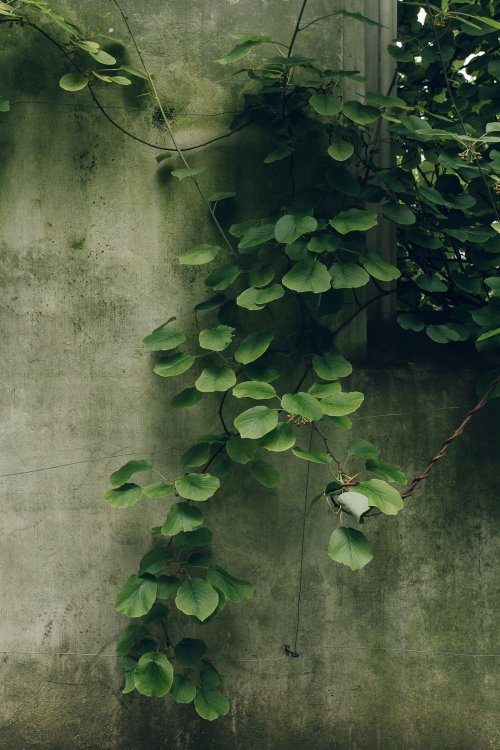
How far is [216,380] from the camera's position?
84.4 inches

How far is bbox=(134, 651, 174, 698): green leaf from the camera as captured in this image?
6.75 ft

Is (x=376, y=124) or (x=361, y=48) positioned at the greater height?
(x=361, y=48)

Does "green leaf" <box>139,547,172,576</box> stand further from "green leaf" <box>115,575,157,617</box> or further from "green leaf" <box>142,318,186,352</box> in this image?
"green leaf" <box>142,318,186,352</box>

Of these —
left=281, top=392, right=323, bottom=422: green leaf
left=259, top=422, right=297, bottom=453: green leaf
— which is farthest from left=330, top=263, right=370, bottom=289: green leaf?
left=259, top=422, right=297, bottom=453: green leaf

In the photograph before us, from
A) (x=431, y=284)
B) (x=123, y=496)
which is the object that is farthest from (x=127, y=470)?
(x=431, y=284)

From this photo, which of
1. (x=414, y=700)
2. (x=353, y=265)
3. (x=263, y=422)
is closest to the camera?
(x=263, y=422)

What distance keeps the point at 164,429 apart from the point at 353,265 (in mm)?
855

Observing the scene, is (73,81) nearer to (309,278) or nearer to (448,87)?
(309,278)

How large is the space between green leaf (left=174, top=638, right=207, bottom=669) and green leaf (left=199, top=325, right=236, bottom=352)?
3.16 ft

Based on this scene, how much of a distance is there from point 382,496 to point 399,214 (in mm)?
909

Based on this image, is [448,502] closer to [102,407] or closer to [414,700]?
[414,700]

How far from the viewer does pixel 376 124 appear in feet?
7.95

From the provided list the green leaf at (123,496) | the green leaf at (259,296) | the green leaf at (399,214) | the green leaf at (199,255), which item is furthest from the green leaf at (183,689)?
the green leaf at (399,214)

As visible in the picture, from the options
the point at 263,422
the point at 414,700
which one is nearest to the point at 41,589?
the point at 263,422
